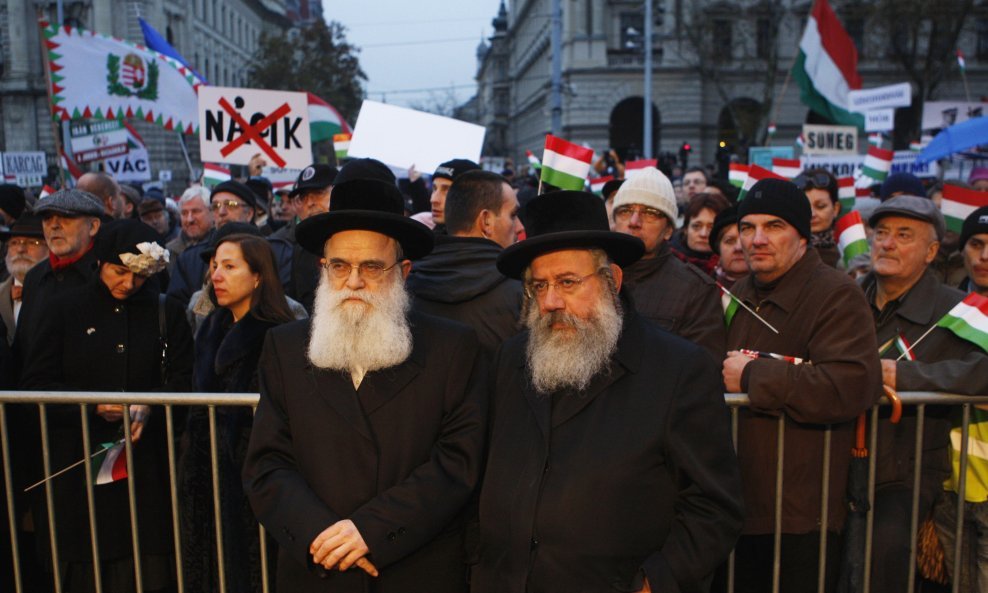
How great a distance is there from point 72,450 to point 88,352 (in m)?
0.48

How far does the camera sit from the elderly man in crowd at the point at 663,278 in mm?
3791

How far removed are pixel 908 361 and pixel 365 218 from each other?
7.31ft

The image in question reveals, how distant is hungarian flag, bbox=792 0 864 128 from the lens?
43.1ft

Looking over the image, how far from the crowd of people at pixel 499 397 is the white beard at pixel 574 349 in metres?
0.01

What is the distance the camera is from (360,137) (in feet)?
23.1

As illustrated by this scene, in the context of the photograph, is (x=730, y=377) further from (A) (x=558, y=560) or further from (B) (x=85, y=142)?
(B) (x=85, y=142)

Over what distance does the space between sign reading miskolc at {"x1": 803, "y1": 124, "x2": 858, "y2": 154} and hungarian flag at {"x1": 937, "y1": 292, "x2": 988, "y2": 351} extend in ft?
30.8

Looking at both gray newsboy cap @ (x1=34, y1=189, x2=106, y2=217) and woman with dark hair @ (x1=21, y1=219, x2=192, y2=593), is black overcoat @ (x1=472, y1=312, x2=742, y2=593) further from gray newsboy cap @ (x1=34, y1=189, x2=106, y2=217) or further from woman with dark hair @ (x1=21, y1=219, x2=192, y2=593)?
gray newsboy cap @ (x1=34, y1=189, x2=106, y2=217)

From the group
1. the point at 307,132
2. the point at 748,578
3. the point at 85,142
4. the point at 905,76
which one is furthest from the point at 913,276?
the point at 905,76

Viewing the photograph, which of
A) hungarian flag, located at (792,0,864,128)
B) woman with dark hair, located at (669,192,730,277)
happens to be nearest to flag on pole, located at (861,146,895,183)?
hungarian flag, located at (792,0,864,128)

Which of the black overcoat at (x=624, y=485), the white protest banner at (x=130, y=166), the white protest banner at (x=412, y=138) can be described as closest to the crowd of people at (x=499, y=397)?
the black overcoat at (x=624, y=485)

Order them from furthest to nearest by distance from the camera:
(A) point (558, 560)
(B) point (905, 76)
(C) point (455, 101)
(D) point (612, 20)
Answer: (C) point (455, 101)
(D) point (612, 20)
(B) point (905, 76)
(A) point (558, 560)

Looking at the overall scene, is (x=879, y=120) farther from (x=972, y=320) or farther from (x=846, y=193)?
(x=972, y=320)

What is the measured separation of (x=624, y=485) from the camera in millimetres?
2682
